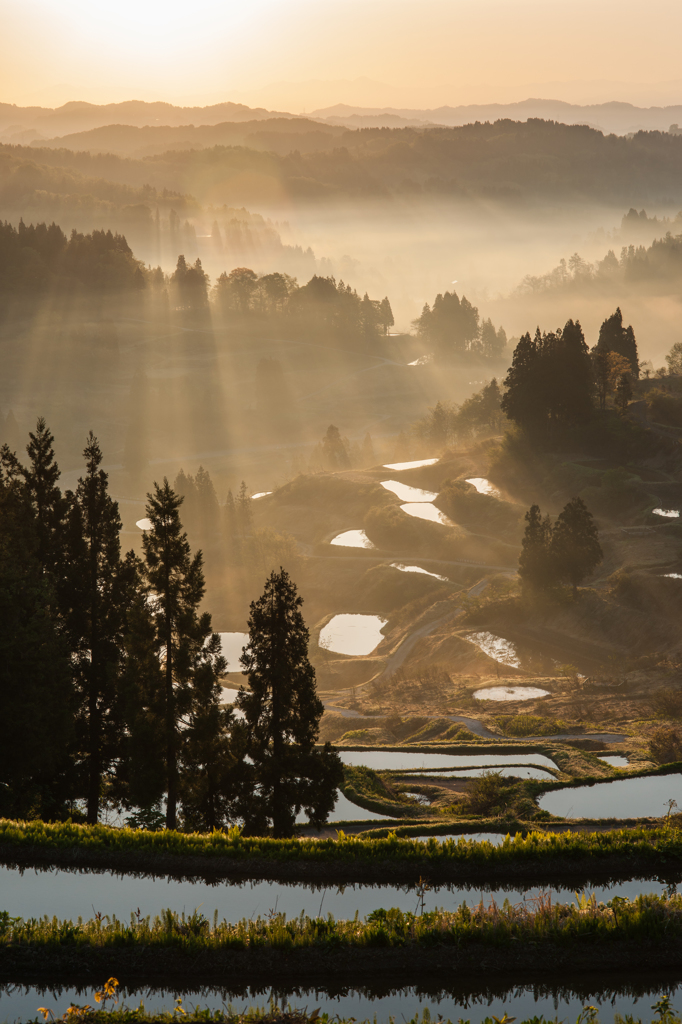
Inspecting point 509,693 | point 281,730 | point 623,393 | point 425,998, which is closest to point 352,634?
point 509,693

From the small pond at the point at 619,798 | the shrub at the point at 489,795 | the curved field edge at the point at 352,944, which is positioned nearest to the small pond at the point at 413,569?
the small pond at the point at 619,798

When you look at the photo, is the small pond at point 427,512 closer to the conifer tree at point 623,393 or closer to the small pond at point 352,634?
the small pond at point 352,634

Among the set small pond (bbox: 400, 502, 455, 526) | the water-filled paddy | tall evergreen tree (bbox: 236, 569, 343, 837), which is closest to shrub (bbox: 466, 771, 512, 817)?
tall evergreen tree (bbox: 236, 569, 343, 837)

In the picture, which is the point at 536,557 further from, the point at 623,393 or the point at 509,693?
the point at 623,393

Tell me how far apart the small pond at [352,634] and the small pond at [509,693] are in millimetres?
21546

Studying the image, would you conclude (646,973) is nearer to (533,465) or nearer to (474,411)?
(533,465)

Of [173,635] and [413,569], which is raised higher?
[173,635]

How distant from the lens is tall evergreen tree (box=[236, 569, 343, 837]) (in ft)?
94.3

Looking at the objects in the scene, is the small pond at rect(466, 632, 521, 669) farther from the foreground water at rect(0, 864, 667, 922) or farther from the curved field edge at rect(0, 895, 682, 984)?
the curved field edge at rect(0, 895, 682, 984)

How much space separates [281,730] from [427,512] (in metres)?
79.2

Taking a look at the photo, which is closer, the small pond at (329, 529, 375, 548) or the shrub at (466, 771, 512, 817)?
the shrub at (466, 771, 512, 817)

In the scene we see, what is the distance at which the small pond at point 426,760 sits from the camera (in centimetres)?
3747

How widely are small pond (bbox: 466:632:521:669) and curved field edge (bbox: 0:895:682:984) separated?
2036 inches

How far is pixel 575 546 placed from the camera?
238ft
